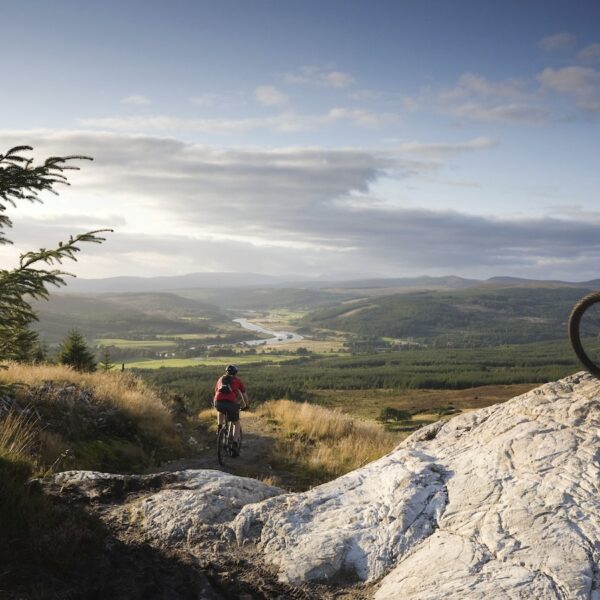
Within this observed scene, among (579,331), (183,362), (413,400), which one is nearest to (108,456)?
(579,331)

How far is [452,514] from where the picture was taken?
5.70 metres

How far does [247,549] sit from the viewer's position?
6051 mm

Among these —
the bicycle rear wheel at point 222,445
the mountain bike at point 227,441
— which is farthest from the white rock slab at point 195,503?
the mountain bike at point 227,441

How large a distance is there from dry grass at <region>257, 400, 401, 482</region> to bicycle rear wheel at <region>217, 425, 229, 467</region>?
1730mm

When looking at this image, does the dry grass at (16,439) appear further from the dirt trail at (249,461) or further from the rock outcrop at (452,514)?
the dirt trail at (249,461)

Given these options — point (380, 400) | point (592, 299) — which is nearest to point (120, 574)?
point (592, 299)

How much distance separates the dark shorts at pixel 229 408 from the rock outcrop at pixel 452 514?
24.3ft

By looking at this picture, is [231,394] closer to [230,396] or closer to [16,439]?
[230,396]

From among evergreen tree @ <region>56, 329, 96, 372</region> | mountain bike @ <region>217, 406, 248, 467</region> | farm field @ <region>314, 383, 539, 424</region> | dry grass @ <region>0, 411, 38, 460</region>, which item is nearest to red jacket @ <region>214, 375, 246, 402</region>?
mountain bike @ <region>217, 406, 248, 467</region>

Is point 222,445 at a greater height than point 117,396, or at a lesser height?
lesser

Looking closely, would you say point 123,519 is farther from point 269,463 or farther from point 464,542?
point 269,463

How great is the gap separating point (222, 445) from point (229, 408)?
4.69 feet

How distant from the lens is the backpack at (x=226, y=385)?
1501 centimetres

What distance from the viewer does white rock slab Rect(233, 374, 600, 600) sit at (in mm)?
4688
